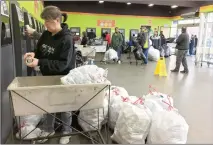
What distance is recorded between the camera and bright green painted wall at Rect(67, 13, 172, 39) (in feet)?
45.3

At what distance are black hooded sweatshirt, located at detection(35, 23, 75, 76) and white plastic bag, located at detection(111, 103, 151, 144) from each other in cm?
78

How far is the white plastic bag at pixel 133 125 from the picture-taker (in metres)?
2.03

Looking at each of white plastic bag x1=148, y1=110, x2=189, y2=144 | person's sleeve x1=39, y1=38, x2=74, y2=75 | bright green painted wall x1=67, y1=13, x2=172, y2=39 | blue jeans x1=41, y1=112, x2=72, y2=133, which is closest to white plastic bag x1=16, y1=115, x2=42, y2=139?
blue jeans x1=41, y1=112, x2=72, y2=133

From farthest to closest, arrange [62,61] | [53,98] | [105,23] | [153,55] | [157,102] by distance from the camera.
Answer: [105,23] → [153,55] → [157,102] → [62,61] → [53,98]

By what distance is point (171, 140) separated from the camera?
192cm

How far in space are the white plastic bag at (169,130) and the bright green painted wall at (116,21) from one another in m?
12.7

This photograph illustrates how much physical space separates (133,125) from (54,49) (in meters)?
1.10

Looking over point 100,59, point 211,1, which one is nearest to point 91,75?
point 100,59

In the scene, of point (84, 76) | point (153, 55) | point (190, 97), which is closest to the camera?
point (84, 76)

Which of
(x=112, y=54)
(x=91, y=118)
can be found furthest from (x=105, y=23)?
(x=91, y=118)

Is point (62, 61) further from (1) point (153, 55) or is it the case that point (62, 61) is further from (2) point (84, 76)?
(1) point (153, 55)

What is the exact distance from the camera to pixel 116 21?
14.5 metres

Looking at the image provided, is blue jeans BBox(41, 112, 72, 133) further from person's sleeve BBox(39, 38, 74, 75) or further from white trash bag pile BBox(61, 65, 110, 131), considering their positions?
person's sleeve BBox(39, 38, 74, 75)

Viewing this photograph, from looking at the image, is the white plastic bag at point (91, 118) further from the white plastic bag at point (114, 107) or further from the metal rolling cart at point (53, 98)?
the metal rolling cart at point (53, 98)
